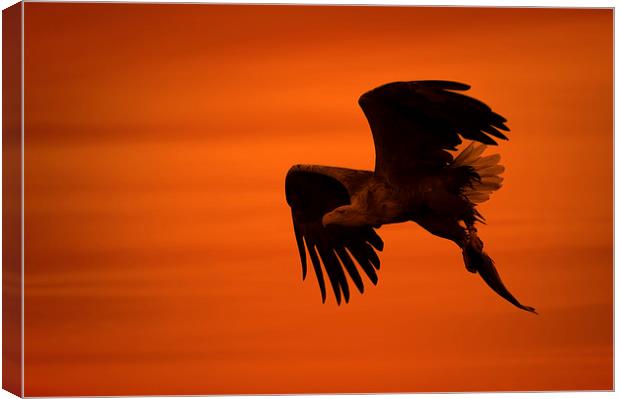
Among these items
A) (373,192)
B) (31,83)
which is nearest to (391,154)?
(373,192)

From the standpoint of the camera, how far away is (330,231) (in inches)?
211

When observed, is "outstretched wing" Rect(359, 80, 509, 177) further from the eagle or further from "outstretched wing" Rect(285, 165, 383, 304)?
"outstretched wing" Rect(285, 165, 383, 304)

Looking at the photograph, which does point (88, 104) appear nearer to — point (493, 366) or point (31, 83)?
point (31, 83)

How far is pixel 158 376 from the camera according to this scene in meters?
5.25

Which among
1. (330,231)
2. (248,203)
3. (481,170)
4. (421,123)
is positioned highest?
(421,123)

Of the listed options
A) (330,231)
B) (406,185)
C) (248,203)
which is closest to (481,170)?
(406,185)

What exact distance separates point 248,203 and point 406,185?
Result: 0.76 meters

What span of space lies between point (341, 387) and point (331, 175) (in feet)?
3.35

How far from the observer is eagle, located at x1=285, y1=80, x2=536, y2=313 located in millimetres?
5191

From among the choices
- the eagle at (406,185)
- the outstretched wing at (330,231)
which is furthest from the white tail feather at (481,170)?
the outstretched wing at (330,231)

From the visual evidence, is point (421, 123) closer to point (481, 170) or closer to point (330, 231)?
point (481, 170)

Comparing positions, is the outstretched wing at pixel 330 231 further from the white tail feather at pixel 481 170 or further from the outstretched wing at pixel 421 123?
the white tail feather at pixel 481 170

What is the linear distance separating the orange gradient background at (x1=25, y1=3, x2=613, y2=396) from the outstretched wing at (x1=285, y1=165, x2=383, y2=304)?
0.06 meters

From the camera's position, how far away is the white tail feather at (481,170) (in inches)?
206
